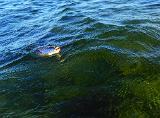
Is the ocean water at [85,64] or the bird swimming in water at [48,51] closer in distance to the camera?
the ocean water at [85,64]

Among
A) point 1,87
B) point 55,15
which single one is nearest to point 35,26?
point 55,15

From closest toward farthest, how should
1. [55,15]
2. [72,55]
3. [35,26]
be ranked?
[72,55], [35,26], [55,15]

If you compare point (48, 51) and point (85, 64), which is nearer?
point (85, 64)

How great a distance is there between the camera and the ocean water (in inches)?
276

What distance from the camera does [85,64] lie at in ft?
29.3

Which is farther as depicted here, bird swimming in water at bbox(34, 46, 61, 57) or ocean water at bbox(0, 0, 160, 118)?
bird swimming in water at bbox(34, 46, 61, 57)

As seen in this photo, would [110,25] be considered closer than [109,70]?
No

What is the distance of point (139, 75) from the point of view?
7902 mm

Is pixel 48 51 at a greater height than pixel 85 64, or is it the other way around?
pixel 48 51

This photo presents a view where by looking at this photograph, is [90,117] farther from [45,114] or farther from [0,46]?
[0,46]

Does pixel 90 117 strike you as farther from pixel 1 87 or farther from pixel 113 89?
pixel 1 87

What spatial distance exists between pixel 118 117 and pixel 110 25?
520 centimetres

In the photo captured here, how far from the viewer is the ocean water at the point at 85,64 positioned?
7.00m

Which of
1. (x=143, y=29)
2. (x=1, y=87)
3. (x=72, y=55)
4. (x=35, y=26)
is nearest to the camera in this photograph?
(x=1, y=87)
